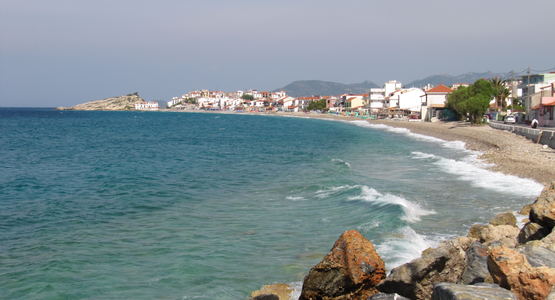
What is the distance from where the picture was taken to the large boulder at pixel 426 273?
7307 millimetres

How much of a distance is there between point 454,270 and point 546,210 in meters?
2.80

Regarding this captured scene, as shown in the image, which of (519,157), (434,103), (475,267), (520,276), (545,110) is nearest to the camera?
(520,276)

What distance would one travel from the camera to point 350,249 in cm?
805

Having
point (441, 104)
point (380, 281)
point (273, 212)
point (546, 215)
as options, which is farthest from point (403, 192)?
point (441, 104)

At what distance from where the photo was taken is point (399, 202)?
52.9 ft

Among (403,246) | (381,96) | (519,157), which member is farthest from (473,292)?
(381,96)

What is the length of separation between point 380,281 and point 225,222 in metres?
7.55

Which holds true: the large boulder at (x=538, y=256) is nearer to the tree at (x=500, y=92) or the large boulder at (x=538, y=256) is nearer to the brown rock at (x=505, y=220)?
the brown rock at (x=505, y=220)

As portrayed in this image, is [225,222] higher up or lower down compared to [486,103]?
lower down

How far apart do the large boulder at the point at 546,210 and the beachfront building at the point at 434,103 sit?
75.4 m

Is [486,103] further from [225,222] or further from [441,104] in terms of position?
[225,222]

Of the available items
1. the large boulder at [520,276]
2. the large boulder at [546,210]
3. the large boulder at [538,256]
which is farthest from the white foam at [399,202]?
the large boulder at [520,276]

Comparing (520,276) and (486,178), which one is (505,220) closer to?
(520,276)

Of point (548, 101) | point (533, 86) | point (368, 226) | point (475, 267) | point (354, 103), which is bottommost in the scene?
point (368, 226)
